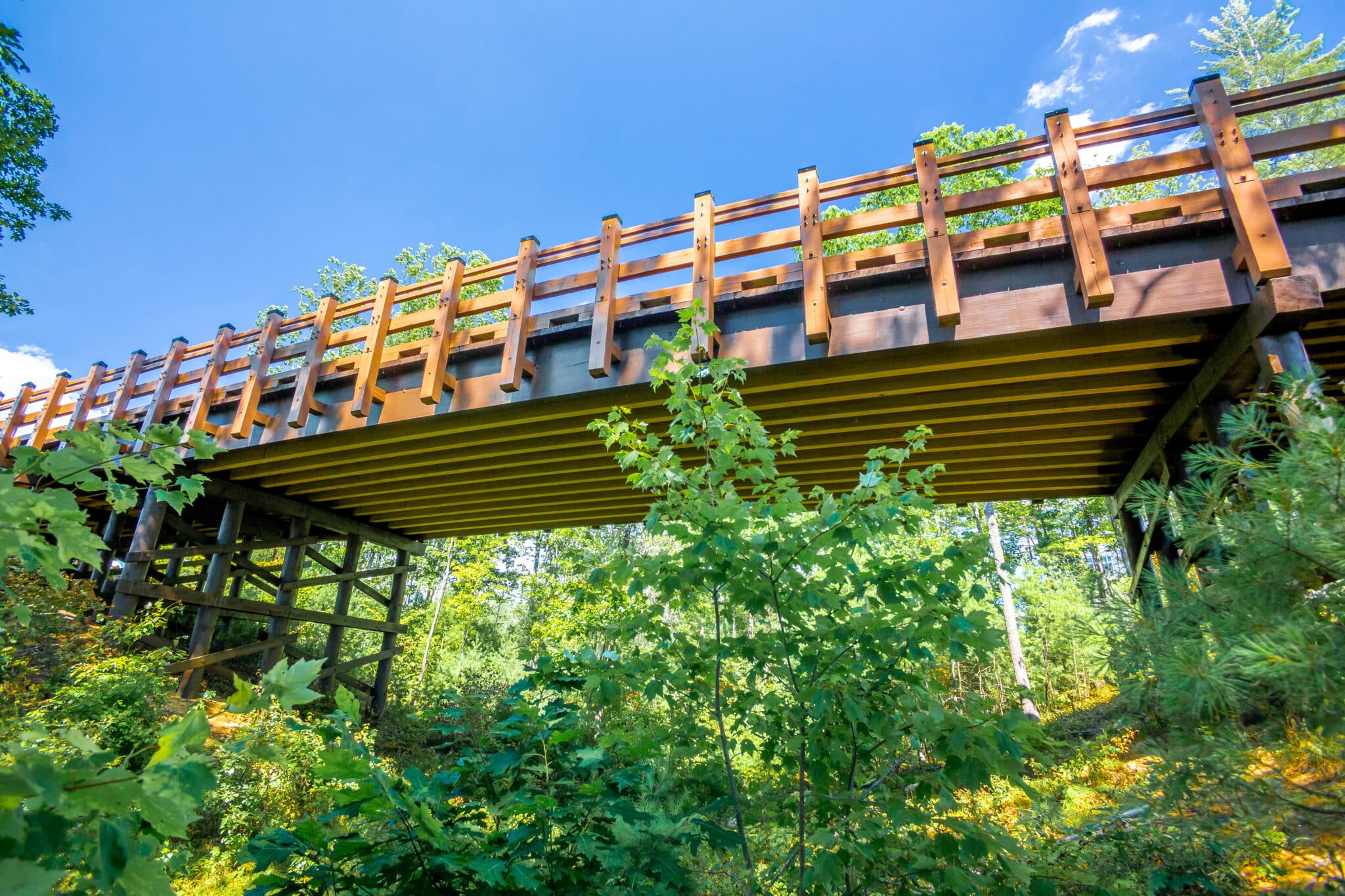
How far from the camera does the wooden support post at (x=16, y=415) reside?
31.8 feet

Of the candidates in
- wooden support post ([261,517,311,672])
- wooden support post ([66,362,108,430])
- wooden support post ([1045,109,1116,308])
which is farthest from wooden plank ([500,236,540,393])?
wooden support post ([66,362,108,430])

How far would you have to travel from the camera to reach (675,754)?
84.6 inches

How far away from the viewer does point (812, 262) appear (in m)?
4.53

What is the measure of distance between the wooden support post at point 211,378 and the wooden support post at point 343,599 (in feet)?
11.4

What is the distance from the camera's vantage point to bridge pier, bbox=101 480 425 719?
25.6 ft

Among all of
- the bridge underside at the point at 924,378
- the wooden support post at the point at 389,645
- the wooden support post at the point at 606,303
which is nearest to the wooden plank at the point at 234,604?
the wooden support post at the point at 389,645

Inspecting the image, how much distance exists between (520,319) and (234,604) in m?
6.44

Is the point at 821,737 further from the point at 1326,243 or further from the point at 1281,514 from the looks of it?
the point at 1326,243

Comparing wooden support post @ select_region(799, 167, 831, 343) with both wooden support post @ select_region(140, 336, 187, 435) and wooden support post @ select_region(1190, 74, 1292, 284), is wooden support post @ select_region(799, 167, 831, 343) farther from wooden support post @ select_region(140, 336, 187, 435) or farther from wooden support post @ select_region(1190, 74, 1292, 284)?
wooden support post @ select_region(140, 336, 187, 435)

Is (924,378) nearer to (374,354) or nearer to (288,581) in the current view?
(374,354)

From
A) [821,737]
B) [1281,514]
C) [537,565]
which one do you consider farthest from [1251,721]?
[537,565]

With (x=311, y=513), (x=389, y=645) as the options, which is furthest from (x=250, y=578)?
(x=311, y=513)

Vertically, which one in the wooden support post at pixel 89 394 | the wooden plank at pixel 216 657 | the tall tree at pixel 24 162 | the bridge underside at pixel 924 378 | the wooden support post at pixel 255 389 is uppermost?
the tall tree at pixel 24 162

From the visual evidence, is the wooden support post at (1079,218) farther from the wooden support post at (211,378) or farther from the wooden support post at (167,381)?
the wooden support post at (167,381)
